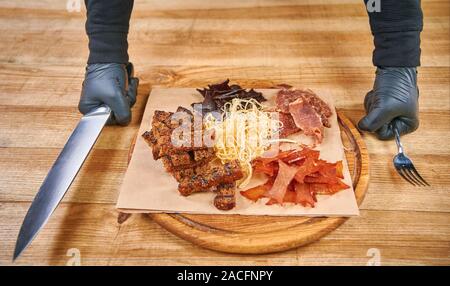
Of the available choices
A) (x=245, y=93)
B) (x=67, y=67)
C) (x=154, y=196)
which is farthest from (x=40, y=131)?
(x=245, y=93)

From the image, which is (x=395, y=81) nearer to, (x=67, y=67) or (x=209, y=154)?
(x=209, y=154)

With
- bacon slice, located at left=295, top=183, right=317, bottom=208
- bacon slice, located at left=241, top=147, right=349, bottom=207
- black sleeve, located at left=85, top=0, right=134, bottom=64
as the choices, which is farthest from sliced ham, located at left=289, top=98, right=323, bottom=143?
black sleeve, located at left=85, top=0, right=134, bottom=64

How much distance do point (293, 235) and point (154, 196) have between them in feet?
1.57

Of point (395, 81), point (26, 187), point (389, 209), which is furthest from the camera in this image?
point (395, 81)

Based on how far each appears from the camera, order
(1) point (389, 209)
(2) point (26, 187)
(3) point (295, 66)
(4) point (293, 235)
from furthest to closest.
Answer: (3) point (295, 66), (2) point (26, 187), (1) point (389, 209), (4) point (293, 235)

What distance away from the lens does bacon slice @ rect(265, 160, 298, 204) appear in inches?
59.1

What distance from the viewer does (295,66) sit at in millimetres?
2305

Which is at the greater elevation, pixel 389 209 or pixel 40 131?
pixel 40 131

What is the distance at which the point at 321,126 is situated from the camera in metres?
1.77

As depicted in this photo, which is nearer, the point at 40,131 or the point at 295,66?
the point at 40,131

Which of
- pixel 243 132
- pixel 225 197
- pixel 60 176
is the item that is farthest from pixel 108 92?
pixel 225 197

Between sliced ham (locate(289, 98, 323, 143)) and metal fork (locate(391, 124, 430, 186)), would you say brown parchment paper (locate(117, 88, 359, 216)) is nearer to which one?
sliced ham (locate(289, 98, 323, 143))

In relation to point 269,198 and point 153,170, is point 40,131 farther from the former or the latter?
point 269,198

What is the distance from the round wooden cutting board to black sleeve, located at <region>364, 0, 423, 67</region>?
830 mm
